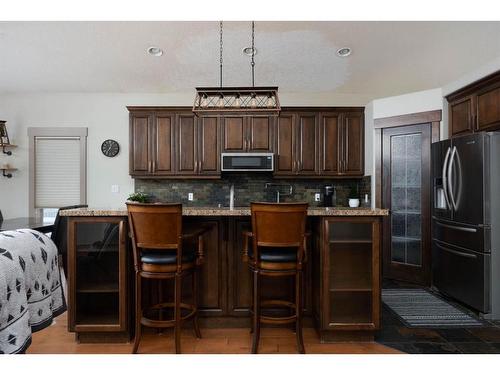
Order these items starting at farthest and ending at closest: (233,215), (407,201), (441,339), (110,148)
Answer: (110,148), (407,201), (441,339), (233,215)

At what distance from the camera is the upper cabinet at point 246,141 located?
13.7ft

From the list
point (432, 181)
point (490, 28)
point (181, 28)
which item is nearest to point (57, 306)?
point (181, 28)

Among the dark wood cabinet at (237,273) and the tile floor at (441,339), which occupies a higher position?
the dark wood cabinet at (237,273)

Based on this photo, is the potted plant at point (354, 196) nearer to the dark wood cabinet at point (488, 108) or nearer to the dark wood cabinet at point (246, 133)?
the dark wood cabinet at point (246, 133)

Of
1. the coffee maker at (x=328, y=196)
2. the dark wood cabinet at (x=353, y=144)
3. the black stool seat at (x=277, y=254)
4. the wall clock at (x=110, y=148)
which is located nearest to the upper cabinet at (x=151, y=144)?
the wall clock at (x=110, y=148)

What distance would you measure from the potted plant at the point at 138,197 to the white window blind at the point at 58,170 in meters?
0.92

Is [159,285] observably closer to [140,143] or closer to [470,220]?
[140,143]

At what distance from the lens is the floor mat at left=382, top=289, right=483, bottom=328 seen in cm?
257

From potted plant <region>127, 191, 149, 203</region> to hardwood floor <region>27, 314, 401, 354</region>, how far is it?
205 centimetres

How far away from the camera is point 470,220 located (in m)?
2.78

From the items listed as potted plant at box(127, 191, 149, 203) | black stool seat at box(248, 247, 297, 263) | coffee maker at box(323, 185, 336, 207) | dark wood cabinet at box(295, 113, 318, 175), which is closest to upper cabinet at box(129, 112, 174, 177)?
potted plant at box(127, 191, 149, 203)

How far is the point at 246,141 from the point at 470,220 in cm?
270

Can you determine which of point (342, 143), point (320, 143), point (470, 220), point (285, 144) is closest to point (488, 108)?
point (470, 220)

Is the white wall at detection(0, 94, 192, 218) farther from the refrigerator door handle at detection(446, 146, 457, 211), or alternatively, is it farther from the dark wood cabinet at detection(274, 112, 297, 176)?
the refrigerator door handle at detection(446, 146, 457, 211)
